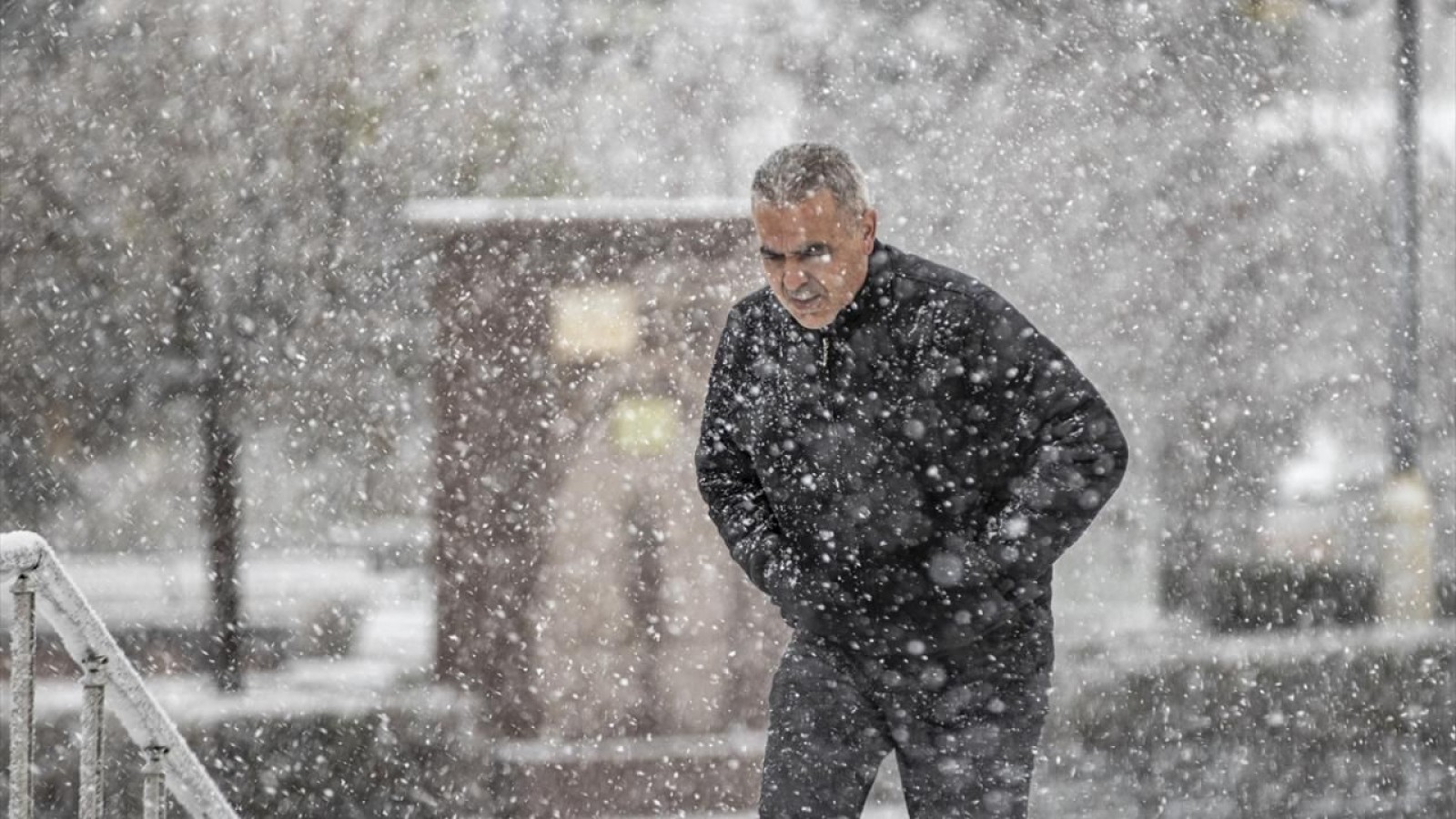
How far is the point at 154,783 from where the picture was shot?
7.70 ft

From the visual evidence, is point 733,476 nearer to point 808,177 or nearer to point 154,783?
point 808,177

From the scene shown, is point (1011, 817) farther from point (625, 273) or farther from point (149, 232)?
point (149, 232)

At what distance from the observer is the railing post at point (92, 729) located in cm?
217

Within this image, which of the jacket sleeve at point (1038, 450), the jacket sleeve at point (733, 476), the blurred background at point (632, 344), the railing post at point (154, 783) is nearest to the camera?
the railing post at point (154, 783)

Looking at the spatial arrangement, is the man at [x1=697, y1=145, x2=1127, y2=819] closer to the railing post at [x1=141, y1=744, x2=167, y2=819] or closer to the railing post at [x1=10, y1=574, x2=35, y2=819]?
the railing post at [x1=141, y1=744, x2=167, y2=819]

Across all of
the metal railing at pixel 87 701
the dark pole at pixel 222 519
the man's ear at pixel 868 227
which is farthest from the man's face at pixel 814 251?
the dark pole at pixel 222 519

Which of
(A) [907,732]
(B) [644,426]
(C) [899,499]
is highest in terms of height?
(B) [644,426]

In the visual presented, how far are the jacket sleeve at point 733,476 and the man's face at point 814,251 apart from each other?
0.23 meters

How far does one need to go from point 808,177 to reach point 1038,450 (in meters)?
0.63

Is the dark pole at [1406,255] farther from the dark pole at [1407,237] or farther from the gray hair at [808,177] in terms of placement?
the gray hair at [808,177]

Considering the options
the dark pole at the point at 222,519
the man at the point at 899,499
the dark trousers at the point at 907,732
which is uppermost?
the dark pole at the point at 222,519

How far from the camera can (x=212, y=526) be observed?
9.27 m

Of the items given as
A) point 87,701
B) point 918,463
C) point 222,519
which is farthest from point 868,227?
point 222,519

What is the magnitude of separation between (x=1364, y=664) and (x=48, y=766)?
8.31 m
